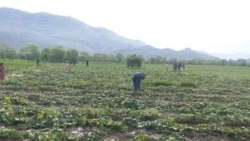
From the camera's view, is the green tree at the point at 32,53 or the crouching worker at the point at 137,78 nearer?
the crouching worker at the point at 137,78

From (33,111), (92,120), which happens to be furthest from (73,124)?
(33,111)

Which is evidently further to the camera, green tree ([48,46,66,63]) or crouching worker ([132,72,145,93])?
green tree ([48,46,66,63])

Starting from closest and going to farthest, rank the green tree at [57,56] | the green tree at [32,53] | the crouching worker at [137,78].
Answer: the crouching worker at [137,78], the green tree at [57,56], the green tree at [32,53]

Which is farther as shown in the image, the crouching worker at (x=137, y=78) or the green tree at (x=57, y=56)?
the green tree at (x=57, y=56)

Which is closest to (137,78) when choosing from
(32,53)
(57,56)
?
(57,56)

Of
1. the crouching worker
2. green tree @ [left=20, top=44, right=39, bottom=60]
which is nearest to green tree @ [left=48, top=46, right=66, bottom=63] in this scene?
green tree @ [left=20, top=44, right=39, bottom=60]

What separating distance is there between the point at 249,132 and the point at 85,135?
5615 mm

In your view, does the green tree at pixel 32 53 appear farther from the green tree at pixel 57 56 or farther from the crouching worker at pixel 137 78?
the crouching worker at pixel 137 78

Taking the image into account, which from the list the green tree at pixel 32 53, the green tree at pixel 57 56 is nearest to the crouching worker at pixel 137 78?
the green tree at pixel 57 56

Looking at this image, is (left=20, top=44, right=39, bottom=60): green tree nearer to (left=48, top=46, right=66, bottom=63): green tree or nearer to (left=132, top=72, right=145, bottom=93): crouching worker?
(left=48, top=46, right=66, bottom=63): green tree

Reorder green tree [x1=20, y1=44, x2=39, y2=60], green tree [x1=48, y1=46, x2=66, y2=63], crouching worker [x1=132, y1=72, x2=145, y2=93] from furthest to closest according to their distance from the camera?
green tree [x1=20, y1=44, x2=39, y2=60]
green tree [x1=48, y1=46, x2=66, y2=63]
crouching worker [x1=132, y1=72, x2=145, y2=93]

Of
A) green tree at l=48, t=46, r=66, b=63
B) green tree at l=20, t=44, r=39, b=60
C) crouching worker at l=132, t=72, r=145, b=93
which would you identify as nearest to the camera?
crouching worker at l=132, t=72, r=145, b=93

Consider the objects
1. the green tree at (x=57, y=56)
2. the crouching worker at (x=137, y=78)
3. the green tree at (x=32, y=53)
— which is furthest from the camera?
the green tree at (x=32, y=53)

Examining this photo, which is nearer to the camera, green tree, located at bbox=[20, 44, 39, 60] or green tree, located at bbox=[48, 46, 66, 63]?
green tree, located at bbox=[48, 46, 66, 63]
